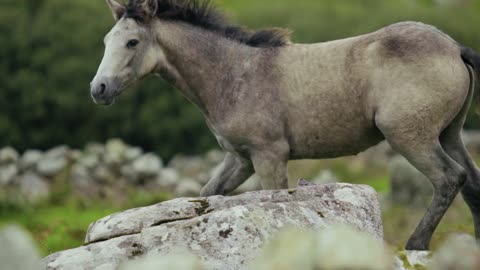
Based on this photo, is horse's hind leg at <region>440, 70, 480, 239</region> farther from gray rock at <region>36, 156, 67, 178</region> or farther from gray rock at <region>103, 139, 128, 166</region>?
gray rock at <region>36, 156, 67, 178</region>

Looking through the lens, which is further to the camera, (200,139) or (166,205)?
(200,139)

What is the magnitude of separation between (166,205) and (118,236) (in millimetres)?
→ 513

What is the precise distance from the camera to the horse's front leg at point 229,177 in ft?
32.0

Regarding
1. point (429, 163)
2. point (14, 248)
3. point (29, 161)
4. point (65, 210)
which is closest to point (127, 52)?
point (429, 163)

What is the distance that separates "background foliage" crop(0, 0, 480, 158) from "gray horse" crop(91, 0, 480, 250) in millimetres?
13735

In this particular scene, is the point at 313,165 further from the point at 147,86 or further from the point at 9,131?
the point at 9,131

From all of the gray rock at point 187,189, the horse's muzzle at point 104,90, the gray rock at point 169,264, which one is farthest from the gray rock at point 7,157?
the gray rock at point 169,264

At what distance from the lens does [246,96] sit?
31.0 feet

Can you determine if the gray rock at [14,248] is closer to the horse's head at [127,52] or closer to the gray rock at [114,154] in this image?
the horse's head at [127,52]

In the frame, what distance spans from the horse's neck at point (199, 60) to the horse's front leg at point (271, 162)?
2.70 feet

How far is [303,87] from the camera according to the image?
944cm

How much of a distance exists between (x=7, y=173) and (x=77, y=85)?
4.69m

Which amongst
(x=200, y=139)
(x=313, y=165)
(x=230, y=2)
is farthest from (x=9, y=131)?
(x=230, y=2)

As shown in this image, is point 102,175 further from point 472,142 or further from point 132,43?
point 132,43
